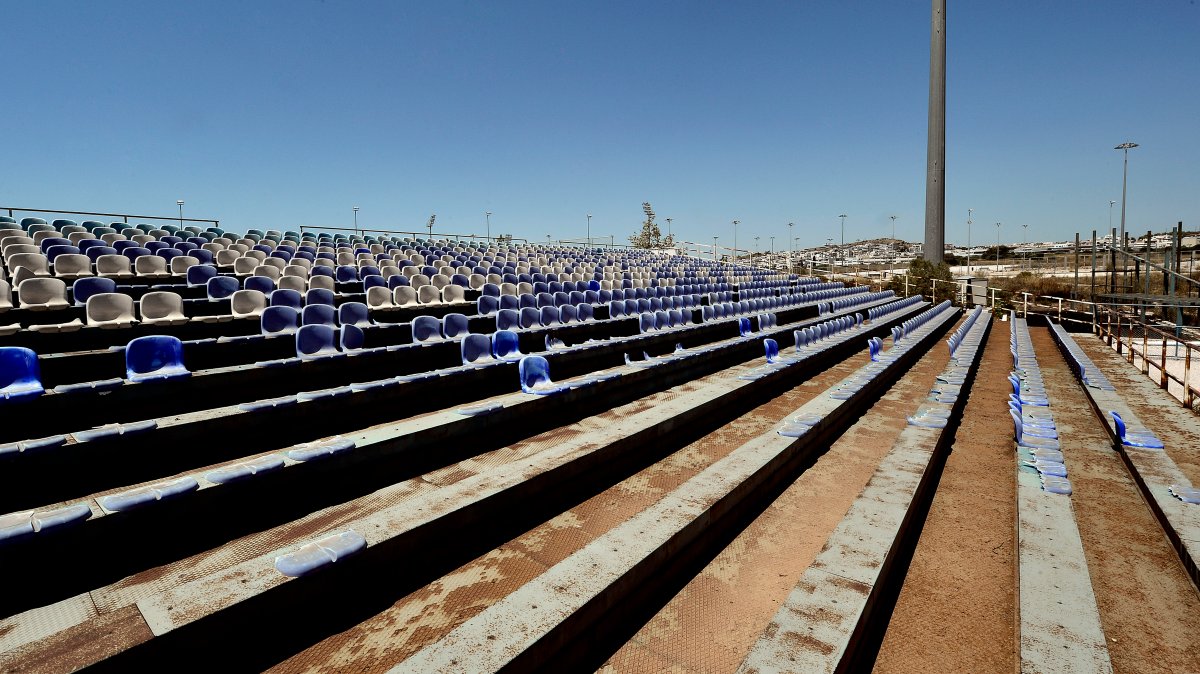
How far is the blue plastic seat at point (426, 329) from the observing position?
263 inches

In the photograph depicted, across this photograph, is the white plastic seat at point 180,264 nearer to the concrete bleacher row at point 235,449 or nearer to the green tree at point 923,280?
the concrete bleacher row at point 235,449

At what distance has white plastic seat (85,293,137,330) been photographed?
17.4 ft

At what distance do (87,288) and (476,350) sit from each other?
4.23 m

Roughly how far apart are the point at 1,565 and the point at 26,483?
92 cm

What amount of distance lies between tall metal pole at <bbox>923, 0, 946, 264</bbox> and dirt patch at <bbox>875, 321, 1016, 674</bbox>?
32706 mm

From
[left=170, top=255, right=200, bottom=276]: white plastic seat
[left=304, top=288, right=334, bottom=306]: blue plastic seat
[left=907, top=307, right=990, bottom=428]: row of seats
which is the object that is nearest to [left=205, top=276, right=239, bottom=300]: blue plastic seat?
[left=304, top=288, right=334, bottom=306]: blue plastic seat

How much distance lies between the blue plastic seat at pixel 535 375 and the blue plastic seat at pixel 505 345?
66 cm

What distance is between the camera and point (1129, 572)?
12.7 feet

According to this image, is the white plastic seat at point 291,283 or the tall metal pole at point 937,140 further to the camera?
the tall metal pole at point 937,140

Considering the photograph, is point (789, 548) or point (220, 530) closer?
point (220, 530)

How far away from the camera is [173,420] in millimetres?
3863

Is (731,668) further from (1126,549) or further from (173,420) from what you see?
(173,420)

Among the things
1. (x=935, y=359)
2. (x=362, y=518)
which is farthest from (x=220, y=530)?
(x=935, y=359)

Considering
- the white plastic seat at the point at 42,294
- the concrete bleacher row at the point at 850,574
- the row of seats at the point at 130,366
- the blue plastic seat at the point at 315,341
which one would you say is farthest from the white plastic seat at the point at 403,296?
the concrete bleacher row at the point at 850,574
